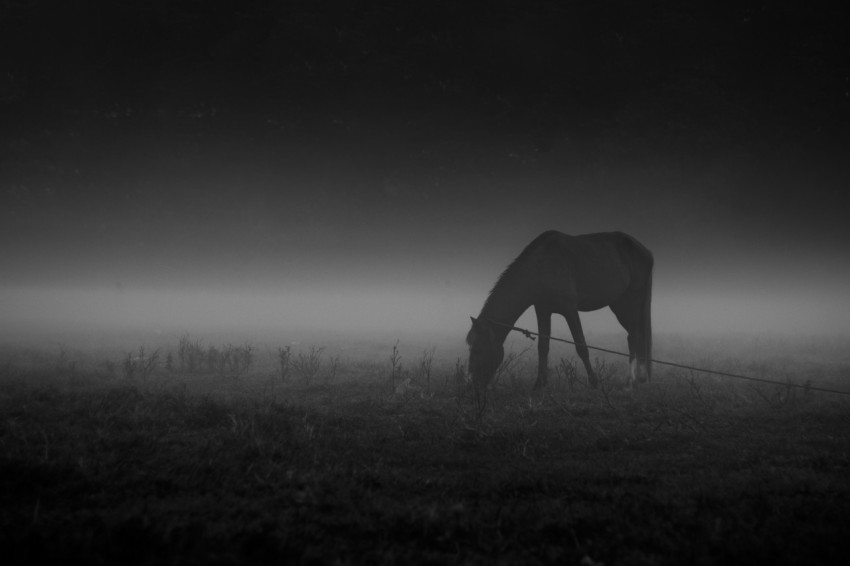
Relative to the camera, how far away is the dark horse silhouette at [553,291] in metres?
7.33

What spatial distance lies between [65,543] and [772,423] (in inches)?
293

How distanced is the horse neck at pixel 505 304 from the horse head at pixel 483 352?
292 millimetres

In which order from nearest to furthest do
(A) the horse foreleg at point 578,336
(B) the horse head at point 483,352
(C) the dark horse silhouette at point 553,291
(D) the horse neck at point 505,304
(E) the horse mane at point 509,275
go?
(B) the horse head at point 483,352 < (C) the dark horse silhouette at point 553,291 < (A) the horse foreleg at point 578,336 < (D) the horse neck at point 505,304 < (E) the horse mane at point 509,275

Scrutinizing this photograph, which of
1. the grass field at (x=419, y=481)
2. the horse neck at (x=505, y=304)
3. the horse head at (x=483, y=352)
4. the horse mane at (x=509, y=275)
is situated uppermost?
the horse mane at (x=509, y=275)

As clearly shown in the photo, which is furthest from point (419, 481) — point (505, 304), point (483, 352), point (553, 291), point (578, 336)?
point (578, 336)

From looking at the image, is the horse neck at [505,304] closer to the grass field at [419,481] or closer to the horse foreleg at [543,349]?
the horse foreleg at [543,349]

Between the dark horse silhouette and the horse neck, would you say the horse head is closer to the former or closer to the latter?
the dark horse silhouette

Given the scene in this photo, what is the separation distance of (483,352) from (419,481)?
4.57 meters

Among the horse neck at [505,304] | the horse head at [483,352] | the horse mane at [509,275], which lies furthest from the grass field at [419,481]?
the horse mane at [509,275]

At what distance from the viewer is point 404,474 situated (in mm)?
2996

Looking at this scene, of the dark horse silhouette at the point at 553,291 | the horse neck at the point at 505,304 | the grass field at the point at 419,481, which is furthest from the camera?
the horse neck at the point at 505,304

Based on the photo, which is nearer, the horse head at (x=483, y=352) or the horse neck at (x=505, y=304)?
the horse head at (x=483, y=352)

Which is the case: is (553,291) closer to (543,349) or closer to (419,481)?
(543,349)

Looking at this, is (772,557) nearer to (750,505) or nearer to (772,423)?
(750,505)
